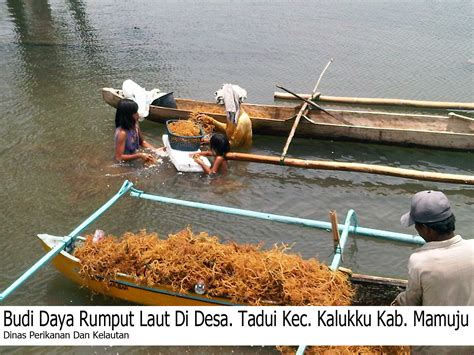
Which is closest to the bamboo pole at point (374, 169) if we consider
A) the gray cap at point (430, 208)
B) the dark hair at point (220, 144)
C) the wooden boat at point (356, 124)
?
the dark hair at point (220, 144)

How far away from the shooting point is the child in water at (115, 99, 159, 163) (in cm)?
859

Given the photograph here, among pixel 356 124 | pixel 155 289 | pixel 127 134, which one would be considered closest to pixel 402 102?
pixel 356 124

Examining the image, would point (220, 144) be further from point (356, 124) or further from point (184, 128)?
point (356, 124)

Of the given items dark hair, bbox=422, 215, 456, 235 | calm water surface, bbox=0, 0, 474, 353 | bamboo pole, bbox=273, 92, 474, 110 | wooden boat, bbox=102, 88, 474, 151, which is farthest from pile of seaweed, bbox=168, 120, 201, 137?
dark hair, bbox=422, 215, 456, 235

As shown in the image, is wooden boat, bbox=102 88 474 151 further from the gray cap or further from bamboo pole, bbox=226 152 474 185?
the gray cap

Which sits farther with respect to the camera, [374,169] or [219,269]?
[374,169]

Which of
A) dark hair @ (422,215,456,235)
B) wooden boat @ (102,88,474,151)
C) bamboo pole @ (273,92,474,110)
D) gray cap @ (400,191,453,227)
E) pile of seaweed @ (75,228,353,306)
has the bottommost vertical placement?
pile of seaweed @ (75,228,353,306)

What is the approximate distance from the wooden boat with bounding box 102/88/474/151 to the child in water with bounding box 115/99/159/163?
170cm

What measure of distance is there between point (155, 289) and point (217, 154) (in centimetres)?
389

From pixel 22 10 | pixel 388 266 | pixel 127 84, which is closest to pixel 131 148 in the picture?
pixel 127 84

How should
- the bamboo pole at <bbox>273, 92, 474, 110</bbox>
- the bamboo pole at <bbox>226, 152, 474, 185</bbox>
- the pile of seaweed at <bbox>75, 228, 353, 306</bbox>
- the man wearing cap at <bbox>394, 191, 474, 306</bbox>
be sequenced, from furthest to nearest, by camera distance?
the bamboo pole at <bbox>273, 92, 474, 110</bbox> → the bamboo pole at <bbox>226, 152, 474, 185</bbox> → the pile of seaweed at <bbox>75, 228, 353, 306</bbox> → the man wearing cap at <bbox>394, 191, 474, 306</bbox>

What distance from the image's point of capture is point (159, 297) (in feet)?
18.0

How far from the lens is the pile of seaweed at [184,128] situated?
9156mm

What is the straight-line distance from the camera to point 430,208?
10.6 feet
